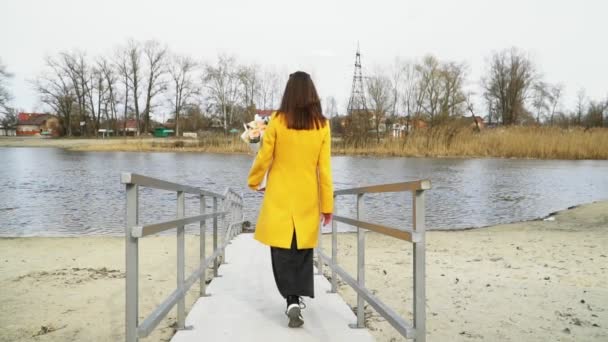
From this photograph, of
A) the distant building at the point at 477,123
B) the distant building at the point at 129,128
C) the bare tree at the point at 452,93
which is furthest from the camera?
the distant building at the point at 129,128

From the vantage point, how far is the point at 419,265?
8.16ft

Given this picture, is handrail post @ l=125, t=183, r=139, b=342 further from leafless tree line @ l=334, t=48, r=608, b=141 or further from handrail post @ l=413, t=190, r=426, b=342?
leafless tree line @ l=334, t=48, r=608, b=141

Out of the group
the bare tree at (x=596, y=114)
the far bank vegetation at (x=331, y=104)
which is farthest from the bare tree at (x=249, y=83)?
the bare tree at (x=596, y=114)

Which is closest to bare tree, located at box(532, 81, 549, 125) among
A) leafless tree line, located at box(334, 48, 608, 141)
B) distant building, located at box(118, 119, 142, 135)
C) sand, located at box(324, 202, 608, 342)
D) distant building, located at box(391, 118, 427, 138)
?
leafless tree line, located at box(334, 48, 608, 141)

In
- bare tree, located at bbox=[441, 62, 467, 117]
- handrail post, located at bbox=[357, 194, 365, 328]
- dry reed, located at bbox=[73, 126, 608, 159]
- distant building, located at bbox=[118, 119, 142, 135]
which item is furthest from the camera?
distant building, located at bbox=[118, 119, 142, 135]

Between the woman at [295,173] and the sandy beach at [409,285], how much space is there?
1.13 metres

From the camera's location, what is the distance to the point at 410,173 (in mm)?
25672

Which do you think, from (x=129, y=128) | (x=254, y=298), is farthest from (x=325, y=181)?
(x=129, y=128)

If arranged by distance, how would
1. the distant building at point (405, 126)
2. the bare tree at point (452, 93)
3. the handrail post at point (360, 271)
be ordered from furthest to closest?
the bare tree at point (452, 93) → the distant building at point (405, 126) → the handrail post at point (360, 271)

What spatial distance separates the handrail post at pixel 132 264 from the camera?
2.34 m

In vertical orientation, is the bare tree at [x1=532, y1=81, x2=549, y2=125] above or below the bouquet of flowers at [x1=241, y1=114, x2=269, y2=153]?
above

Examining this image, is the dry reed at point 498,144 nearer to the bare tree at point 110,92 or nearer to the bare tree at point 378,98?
the bare tree at point 378,98

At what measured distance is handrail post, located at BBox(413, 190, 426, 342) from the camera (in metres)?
2.42

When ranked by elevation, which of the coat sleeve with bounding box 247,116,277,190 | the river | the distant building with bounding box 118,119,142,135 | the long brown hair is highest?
the distant building with bounding box 118,119,142,135
